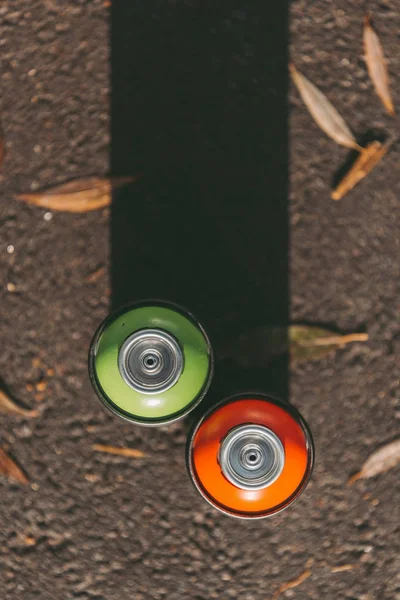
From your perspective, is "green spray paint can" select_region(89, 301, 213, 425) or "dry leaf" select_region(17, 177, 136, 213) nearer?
"green spray paint can" select_region(89, 301, 213, 425)

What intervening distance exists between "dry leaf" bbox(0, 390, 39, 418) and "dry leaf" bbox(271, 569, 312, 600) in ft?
2.33

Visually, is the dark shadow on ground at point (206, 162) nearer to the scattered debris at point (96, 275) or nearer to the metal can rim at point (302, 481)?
the scattered debris at point (96, 275)

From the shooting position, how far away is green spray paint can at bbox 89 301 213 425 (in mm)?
1361

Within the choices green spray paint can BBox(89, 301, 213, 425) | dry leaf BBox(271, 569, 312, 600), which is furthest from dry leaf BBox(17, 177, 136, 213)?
dry leaf BBox(271, 569, 312, 600)

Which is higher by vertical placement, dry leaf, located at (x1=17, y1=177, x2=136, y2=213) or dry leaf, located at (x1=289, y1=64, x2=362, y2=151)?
dry leaf, located at (x1=289, y1=64, x2=362, y2=151)

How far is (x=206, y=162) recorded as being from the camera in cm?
173

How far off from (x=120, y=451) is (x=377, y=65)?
1.11m

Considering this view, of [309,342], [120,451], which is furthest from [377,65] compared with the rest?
[120,451]

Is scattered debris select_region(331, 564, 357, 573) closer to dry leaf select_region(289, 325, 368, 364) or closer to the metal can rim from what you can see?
the metal can rim

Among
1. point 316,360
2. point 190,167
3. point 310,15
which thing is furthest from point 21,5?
point 316,360

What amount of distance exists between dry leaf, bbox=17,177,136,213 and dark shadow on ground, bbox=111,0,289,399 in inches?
1.1

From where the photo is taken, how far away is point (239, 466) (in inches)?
54.2

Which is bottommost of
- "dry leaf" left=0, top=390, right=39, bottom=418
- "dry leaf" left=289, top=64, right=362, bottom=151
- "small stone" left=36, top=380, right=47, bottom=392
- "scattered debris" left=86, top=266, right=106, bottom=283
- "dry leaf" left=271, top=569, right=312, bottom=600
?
"dry leaf" left=271, top=569, right=312, bottom=600

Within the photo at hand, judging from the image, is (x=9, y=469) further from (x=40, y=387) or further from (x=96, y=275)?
(x=96, y=275)
